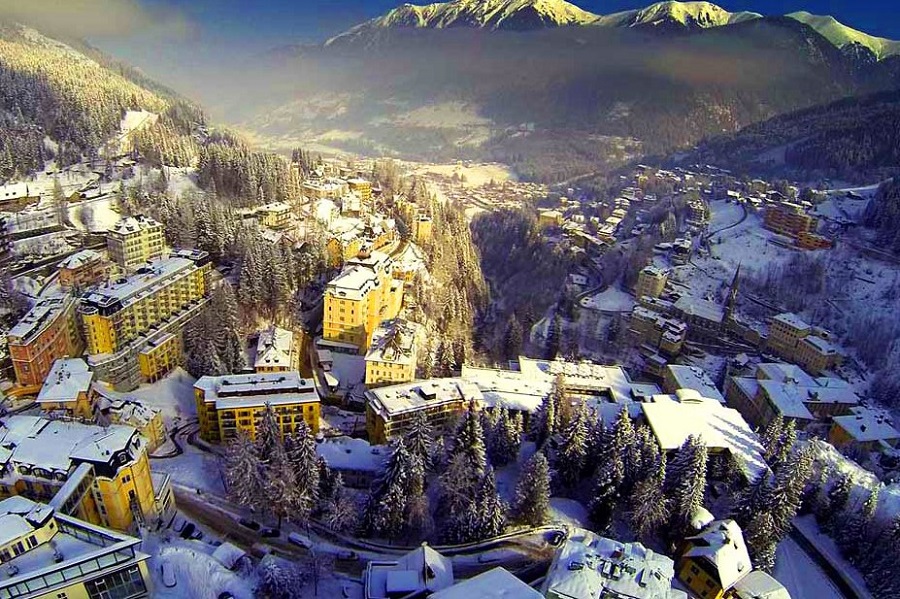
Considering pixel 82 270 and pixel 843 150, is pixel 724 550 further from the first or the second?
pixel 843 150

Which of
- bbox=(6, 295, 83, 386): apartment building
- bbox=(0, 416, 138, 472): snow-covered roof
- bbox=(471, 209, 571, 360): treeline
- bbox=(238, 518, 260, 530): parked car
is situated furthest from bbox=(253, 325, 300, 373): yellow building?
bbox=(471, 209, 571, 360): treeline

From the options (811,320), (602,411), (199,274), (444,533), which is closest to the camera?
(444,533)

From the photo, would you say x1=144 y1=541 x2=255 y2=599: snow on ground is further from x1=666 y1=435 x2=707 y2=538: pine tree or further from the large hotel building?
x1=666 y1=435 x2=707 y2=538: pine tree

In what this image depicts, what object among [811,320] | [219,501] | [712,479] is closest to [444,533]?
[219,501]

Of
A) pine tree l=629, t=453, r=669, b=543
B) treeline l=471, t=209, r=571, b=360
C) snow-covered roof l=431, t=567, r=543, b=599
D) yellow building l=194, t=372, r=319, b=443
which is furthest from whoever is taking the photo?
treeline l=471, t=209, r=571, b=360

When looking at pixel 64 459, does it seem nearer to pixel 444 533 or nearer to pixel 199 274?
pixel 444 533

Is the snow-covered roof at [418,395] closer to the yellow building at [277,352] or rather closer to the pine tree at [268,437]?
the pine tree at [268,437]

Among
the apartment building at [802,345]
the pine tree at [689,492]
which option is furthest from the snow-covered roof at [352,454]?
the apartment building at [802,345]
